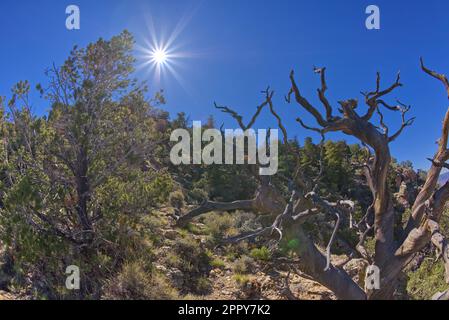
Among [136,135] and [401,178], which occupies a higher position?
[401,178]

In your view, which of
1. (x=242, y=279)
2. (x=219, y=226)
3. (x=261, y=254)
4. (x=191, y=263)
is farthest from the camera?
(x=219, y=226)

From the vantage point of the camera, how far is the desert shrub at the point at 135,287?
4844 millimetres

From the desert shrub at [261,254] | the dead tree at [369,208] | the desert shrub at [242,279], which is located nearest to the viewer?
the dead tree at [369,208]

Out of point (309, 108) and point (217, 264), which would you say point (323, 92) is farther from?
point (217, 264)

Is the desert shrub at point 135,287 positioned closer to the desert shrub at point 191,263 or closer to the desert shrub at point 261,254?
the desert shrub at point 191,263

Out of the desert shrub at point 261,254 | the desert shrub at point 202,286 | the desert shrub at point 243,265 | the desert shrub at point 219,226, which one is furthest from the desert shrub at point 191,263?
the desert shrub at point 261,254

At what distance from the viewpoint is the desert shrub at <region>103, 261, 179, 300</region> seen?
4.84m

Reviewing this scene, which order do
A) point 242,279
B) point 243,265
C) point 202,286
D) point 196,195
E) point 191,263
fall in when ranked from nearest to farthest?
point 202,286 < point 242,279 < point 191,263 < point 243,265 < point 196,195

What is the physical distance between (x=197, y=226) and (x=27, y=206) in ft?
18.2

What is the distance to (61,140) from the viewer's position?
5.23m

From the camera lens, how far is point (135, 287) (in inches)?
197

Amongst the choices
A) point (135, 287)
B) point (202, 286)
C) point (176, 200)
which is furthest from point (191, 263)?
point (176, 200)
